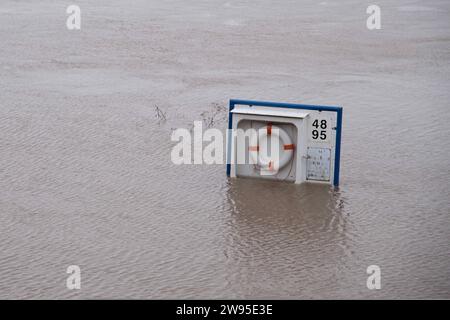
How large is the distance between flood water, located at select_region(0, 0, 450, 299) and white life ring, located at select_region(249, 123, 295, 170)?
26 centimetres

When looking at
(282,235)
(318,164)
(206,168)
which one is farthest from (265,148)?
(282,235)

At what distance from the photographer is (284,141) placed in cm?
1100

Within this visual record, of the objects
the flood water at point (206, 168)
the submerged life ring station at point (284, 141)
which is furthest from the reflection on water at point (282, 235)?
the submerged life ring station at point (284, 141)

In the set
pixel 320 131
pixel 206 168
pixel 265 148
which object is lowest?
pixel 206 168

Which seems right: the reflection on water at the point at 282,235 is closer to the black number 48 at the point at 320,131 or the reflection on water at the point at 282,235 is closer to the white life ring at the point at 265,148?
the white life ring at the point at 265,148

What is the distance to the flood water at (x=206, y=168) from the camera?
8.73 meters

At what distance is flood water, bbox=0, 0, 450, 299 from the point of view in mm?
8727

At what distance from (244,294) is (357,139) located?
5.15m

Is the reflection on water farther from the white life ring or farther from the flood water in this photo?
the white life ring

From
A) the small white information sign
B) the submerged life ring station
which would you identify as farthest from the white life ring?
the small white information sign

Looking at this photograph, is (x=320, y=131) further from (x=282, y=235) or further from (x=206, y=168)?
(x=282, y=235)

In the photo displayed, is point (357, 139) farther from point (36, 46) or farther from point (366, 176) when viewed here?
point (36, 46)

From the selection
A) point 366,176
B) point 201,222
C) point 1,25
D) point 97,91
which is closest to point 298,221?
point 201,222

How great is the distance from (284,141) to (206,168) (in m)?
1.22
